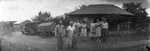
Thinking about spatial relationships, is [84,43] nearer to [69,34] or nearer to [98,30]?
[98,30]

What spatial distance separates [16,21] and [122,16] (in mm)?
1139

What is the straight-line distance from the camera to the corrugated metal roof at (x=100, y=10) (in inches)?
59.3

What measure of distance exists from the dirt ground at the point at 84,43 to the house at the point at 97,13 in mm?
220

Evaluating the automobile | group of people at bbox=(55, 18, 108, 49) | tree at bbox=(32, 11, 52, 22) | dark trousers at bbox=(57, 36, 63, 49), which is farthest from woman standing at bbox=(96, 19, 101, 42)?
the automobile

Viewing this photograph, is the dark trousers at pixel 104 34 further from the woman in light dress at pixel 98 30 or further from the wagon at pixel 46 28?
the wagon at pixel 46 28

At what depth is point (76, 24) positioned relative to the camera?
167 cm

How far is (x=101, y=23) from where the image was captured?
1610 millimetres

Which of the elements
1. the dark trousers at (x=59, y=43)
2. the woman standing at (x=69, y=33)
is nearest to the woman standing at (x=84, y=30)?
the woman standing at (x=69, y=33)

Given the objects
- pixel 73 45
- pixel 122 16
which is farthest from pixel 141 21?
pixel 73 45

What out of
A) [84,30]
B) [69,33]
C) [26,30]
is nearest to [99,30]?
[84,30]

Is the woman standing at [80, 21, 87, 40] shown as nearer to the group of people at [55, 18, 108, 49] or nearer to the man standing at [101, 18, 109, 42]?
the group of people at [55, 18, 108, 49]

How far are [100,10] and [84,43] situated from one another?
0.39 metres

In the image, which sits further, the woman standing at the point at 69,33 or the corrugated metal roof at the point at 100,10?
the woman standing at the point at 69,33

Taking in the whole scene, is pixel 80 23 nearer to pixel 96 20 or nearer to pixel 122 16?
pixel 96 20
